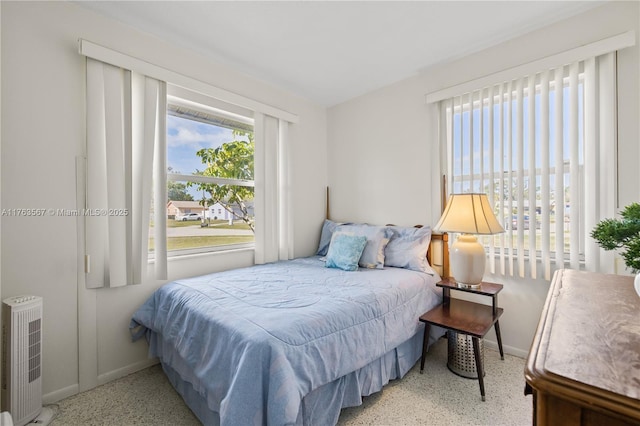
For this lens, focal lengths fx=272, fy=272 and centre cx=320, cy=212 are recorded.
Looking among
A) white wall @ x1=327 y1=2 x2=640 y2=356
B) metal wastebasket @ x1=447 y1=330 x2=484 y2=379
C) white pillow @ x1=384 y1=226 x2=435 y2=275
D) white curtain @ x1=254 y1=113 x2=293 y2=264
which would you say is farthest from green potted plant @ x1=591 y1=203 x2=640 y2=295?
white curtain @ x1=254 y1=113 x2=293 y2=264

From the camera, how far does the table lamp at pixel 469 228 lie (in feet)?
6.37

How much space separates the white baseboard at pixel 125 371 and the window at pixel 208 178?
2.81 feet

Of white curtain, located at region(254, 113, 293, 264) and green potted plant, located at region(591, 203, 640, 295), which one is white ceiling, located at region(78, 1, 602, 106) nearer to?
white curtain, located at region(254, 113, 293, 264)

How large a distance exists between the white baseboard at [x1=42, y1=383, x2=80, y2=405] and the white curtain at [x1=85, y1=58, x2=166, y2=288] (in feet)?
2.19

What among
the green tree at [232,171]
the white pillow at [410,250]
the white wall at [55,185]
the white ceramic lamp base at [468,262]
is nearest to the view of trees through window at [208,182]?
the green tree at [232,171]

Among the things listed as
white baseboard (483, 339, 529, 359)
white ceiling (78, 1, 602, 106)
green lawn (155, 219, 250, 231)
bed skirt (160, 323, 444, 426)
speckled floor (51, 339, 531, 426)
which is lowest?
speckled floor (51, 339, 531, 426)

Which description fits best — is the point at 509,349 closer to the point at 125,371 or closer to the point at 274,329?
the point at 274,329

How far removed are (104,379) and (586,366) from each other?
2642 mm

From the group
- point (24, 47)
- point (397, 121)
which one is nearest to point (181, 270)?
point (24, 47)

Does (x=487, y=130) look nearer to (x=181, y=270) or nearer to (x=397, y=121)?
(x=397, y=121)

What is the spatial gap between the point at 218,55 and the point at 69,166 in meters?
1.47

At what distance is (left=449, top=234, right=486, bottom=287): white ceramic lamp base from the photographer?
200 cm

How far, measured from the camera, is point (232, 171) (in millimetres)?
2836

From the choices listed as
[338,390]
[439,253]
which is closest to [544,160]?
[439,253]
